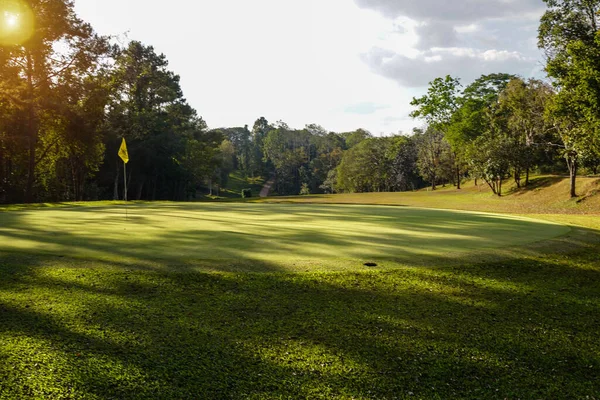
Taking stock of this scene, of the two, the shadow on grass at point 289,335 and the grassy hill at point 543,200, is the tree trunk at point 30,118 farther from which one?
the grassy hill at point 543,200

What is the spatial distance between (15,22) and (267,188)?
310 feet

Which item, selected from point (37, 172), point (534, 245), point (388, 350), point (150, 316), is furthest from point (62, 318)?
point (37, 172)

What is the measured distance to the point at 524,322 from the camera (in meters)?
5.78

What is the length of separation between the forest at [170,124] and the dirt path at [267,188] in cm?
2248

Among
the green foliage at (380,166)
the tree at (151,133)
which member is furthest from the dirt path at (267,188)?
the tree at (151,133)

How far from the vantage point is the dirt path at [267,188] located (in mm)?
115812

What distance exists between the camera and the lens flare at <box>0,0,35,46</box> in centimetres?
2934

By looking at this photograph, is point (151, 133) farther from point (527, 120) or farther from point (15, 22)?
point (527, 120)

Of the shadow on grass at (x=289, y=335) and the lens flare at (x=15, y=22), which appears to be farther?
the lens flare at (x=15, y=22)

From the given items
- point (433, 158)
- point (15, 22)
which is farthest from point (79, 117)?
point (433, 158)

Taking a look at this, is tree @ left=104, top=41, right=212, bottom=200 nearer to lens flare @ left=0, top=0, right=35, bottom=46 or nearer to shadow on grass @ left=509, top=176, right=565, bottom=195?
lens flare @ left=0, top=0, right=35, bottom=46

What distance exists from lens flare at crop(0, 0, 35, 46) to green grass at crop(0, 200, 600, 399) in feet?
91.0

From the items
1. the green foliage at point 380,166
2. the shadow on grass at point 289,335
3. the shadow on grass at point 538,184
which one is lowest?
the shadow on grass at point 289,335

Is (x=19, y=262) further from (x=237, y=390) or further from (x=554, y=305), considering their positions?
(x=554, y=305)
